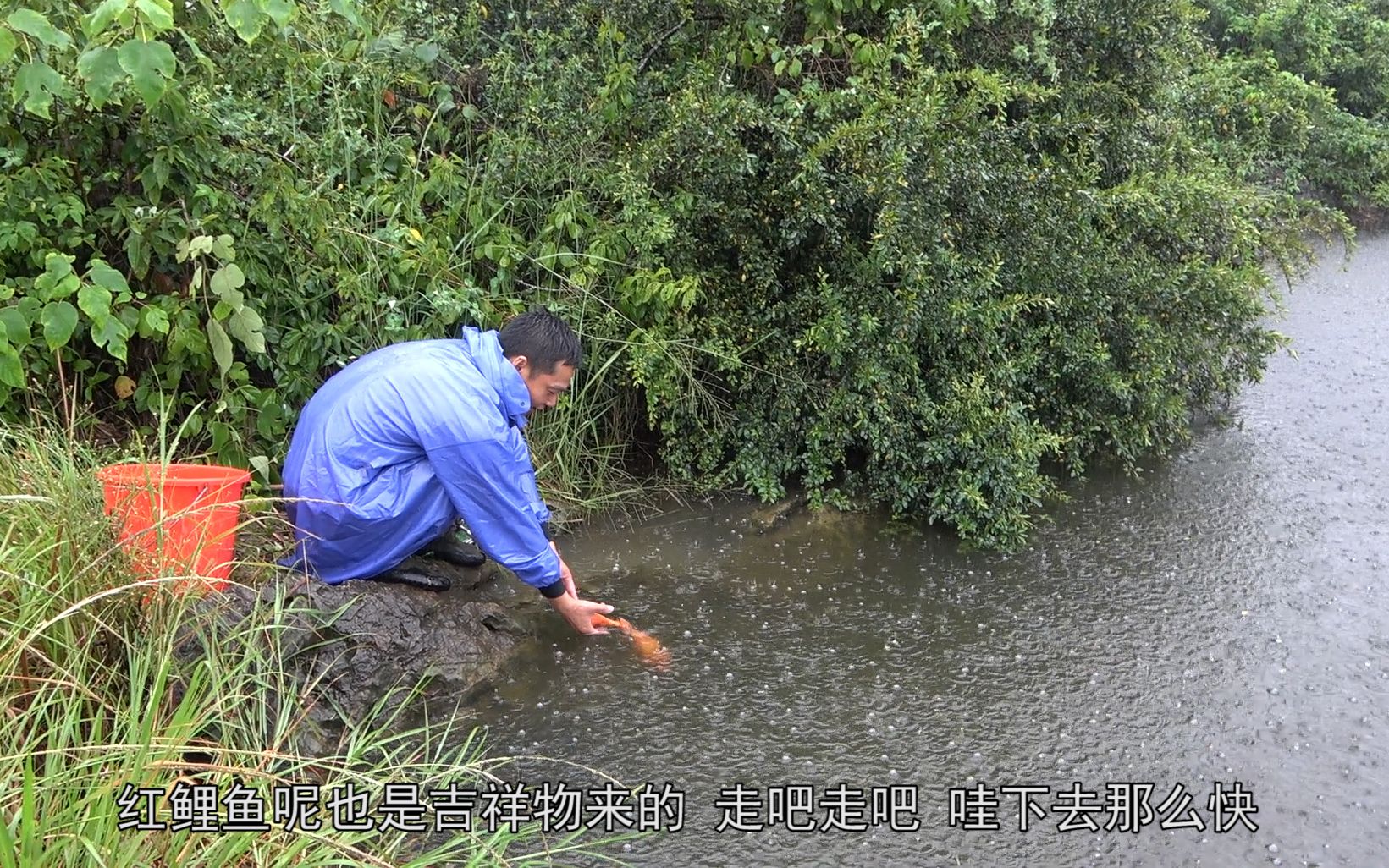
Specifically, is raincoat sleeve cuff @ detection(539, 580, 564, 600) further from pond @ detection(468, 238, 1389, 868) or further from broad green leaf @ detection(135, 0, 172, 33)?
broad green leaf @ detection(135, 0, 172, 33)

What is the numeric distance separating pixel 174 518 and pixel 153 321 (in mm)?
1390

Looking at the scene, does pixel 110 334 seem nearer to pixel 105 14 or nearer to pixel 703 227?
pixel 105 14

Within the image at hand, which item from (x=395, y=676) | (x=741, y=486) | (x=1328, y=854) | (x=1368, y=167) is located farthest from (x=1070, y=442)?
(x=1368, y=167)

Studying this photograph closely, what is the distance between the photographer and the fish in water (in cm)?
369

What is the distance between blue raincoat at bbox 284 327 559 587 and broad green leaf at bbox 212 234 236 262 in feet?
2.17

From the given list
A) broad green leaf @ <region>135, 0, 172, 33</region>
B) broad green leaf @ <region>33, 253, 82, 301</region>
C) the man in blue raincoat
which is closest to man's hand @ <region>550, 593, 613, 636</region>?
the man in blue raincoat

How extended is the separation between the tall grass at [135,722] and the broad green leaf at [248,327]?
0.85 meters

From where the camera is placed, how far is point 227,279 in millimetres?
3770

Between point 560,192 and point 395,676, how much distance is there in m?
2.47

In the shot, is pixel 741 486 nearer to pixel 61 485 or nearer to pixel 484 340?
pixel 484 340

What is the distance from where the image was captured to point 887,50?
4.68 m

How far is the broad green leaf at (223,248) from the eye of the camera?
3.75 m

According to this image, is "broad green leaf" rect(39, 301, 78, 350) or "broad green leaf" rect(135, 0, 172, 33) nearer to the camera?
"broad green leaf" rect(135, 0, 172, 33)

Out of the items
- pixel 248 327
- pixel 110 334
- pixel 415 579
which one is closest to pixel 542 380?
pixel 415 579
